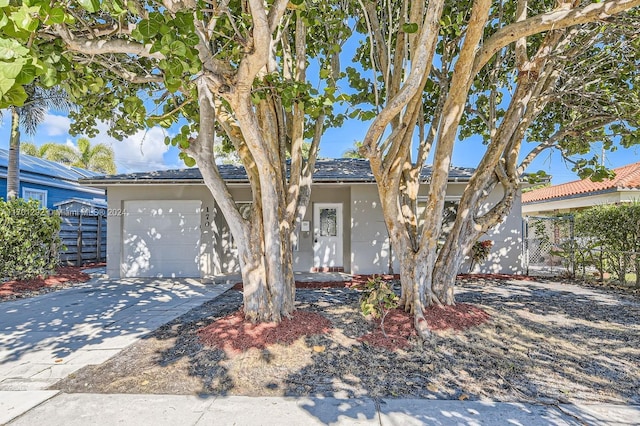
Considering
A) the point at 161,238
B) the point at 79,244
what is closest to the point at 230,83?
the point at 161,238

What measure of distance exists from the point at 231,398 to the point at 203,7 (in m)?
3.80

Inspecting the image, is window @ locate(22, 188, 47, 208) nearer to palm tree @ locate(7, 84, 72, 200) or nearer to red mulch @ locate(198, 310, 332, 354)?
palm tree @ locate(7, 84, 72, 200)

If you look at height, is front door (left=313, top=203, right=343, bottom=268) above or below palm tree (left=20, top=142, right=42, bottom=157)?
below

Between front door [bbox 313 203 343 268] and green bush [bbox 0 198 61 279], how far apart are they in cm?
706

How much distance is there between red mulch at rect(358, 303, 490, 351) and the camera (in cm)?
410

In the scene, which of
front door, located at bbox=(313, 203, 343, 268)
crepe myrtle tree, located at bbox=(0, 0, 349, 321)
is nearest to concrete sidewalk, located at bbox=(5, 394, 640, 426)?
crepe myrtle tree, located at bbox=(0, 0, 349, 321)

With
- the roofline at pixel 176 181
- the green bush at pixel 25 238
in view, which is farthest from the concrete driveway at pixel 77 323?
the roofline at pixel 176 181

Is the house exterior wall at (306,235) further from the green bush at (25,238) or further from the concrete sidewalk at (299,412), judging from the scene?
the concrete sidewalk at (299,412)

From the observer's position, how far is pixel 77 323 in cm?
528

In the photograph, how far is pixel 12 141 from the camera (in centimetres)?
1060

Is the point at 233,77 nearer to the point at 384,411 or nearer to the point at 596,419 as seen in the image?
the point at 384,411

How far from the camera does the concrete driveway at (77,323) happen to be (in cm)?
356

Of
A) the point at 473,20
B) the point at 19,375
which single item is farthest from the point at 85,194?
the point at 473,20

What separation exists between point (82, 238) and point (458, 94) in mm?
12904
